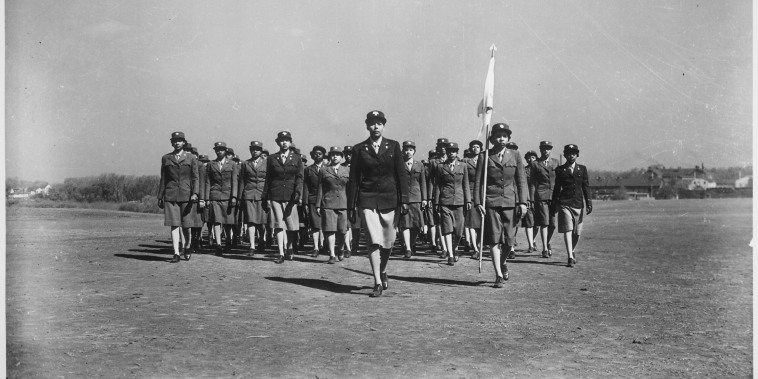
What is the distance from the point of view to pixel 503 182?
8.97 m

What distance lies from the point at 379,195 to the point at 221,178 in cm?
665

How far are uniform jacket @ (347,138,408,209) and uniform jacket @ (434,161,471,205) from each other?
4.13 m

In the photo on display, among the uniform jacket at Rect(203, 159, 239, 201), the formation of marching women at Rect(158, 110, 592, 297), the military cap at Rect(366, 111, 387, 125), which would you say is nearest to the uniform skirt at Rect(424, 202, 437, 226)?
the formation of marching women at Rect(158, 110, 592, 297)

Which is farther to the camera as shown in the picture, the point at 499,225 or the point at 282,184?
the point at 282,184

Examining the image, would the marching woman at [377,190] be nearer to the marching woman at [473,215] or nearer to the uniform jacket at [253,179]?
the marching woman at [473,215]

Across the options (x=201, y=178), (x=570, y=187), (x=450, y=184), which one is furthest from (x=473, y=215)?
(x=201, y=178)

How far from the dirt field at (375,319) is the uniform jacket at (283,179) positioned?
119 centimetres

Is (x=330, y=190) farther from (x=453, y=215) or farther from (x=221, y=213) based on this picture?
(x=221, y=213)

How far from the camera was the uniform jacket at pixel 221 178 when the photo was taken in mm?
13734

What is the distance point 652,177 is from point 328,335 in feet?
347

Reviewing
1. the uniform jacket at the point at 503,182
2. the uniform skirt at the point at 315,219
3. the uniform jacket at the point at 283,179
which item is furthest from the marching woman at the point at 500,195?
the uniform skirt at the point at 315,219

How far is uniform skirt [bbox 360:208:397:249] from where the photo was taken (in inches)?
316

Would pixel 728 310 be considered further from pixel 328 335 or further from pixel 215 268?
pixel 215 268

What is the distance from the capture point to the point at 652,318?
671cm
